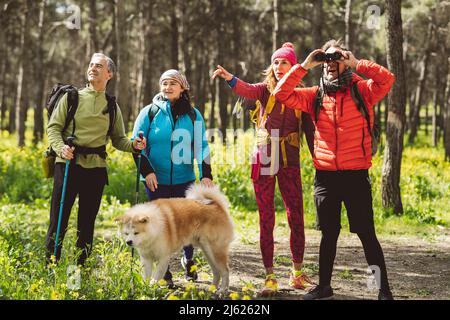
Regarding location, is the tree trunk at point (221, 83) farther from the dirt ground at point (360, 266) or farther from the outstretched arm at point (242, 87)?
the outstretched arm at point (242, 87)

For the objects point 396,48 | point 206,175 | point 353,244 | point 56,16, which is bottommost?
point 353,244

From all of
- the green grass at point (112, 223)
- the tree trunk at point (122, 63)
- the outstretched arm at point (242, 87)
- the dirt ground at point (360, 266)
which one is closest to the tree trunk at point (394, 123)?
the green grass at point (112, 223)

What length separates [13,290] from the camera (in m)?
4.85

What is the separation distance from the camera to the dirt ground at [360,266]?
5.80m

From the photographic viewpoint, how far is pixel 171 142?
562cm

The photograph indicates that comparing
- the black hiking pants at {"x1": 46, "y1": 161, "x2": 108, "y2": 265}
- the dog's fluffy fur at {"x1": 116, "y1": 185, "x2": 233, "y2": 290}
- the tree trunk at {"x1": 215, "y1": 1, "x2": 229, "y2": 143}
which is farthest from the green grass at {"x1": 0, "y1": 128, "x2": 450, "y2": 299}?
the tree trunk at {"x1": 215, "y1": 1, "x2": 229, "y2": 143}

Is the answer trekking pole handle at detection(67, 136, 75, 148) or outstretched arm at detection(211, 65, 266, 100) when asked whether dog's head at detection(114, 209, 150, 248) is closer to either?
trekking pole handle at detection(67, 136, 75, 148)

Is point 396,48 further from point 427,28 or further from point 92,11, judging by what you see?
point 427,28

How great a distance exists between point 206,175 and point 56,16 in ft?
98.2

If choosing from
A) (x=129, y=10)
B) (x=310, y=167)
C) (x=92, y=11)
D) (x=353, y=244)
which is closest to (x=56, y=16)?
(x=129, y=10)

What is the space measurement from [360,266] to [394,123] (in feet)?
15.0

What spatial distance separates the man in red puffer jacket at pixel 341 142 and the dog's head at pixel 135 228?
1.66 m

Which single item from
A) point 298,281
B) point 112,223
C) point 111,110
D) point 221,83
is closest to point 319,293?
point 298,281

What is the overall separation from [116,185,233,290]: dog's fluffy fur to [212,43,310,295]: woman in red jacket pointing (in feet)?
1.43
